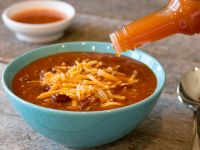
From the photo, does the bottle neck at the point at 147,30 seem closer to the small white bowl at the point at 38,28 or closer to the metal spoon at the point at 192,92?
the metal spoon at the point at 192,92

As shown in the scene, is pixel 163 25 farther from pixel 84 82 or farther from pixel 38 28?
pixel 38 28

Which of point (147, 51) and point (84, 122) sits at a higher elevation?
point (147, 51)

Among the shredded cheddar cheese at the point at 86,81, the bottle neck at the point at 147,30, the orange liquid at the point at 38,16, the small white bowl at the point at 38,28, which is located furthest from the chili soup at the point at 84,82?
the orange liquid at the point at 38,16

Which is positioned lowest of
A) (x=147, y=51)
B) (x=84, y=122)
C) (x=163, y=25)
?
(x=84, y=122)

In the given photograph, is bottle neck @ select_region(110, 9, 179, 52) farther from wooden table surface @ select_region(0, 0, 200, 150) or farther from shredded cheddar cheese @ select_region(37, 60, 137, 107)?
wooden table surface @ select_region(0, 0, 200, 150)

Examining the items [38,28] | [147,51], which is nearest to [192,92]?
[147,51]

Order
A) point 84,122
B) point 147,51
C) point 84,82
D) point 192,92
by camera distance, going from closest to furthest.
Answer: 1. point 84,122
2. point 84,82
3. point 192,92
4. point 147,51

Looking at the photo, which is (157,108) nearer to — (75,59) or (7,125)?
(75,59)
